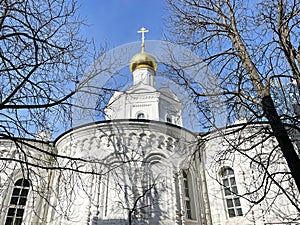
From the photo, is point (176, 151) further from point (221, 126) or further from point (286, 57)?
point (286, 57)

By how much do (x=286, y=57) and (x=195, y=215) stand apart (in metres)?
7.34

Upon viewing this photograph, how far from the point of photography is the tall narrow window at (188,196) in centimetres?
1025

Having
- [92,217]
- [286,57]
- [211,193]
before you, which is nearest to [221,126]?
[286,57]

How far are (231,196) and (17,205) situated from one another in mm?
9036

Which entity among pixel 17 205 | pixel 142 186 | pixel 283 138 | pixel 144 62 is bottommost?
pixel 283 138

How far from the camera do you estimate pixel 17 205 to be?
1116 centimetres

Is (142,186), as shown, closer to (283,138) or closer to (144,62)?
(283,138)

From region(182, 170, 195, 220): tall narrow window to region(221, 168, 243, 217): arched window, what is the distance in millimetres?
1425

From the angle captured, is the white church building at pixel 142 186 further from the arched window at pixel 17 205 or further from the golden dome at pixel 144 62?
the golden dome at pixel 144 62

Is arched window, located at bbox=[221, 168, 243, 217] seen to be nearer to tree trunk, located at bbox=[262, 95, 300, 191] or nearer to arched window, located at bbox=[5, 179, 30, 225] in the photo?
tree trunk, located at bbox=[262, 95, 300, 191]

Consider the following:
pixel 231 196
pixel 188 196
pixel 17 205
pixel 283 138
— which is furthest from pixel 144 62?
pixel 283 138

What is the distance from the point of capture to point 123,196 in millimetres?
9281

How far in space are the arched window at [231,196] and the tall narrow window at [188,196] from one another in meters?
1.42

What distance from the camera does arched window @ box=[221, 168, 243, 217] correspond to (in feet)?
34.7
